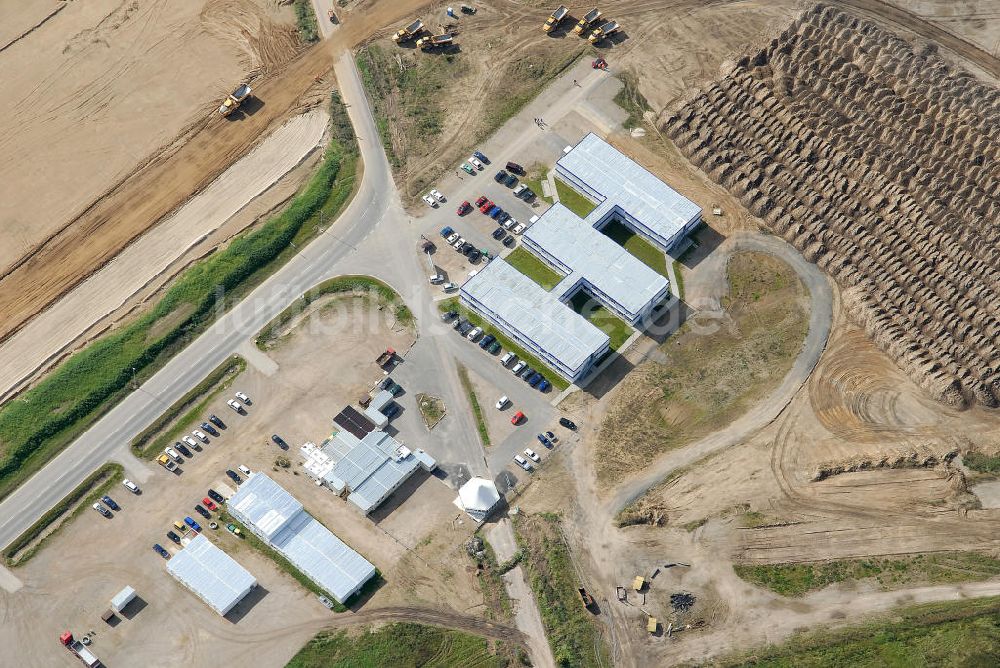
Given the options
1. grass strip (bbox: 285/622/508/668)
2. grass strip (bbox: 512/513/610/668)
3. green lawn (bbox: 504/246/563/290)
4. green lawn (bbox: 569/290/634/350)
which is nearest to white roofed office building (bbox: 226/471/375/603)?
grass strip (bbox: 285/622/508/668)

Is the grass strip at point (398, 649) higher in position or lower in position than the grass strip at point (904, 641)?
higher

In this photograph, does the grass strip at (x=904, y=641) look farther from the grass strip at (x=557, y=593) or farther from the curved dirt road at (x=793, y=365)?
the curved dirt road at (x=793, y=365)

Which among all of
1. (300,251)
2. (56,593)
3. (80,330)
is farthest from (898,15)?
(56,593)

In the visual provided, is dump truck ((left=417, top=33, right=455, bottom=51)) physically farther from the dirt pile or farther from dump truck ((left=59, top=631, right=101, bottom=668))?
dump truck ((left=59, top=631, right=101, bottom=668))

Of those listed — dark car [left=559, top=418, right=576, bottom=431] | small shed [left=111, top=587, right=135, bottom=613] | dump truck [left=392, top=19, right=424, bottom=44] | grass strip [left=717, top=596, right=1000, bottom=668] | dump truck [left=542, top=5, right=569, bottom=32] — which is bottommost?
grass strip [left=717, top=596, right=1000, bottom=668]

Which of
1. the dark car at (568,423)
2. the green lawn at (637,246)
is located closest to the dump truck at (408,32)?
the green lawn at (637,246)

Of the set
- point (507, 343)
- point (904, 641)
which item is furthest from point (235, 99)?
point (904, 641)
